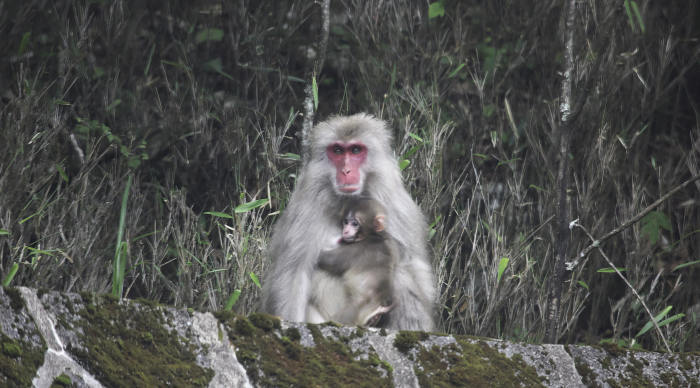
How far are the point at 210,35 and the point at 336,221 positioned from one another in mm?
3154

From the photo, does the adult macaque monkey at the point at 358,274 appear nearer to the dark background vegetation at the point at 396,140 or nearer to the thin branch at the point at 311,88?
the dark background vegetation at the point at 396,140

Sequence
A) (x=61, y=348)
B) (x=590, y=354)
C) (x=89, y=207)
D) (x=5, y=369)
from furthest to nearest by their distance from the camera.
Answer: (x=89, y=207) → (x=590, y=354) → (x=61, y=348) → (x=5, y=369)

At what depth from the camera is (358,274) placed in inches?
145

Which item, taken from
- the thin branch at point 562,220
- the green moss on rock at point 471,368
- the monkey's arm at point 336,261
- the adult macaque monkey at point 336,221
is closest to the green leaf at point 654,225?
the thin branch at point 562,220

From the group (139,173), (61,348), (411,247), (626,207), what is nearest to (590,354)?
(411,247)

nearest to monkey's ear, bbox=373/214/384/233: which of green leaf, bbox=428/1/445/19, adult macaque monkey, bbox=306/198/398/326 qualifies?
adult macaque monkey, bbox=306/198/398/326

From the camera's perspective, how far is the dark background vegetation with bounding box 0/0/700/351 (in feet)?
16.1

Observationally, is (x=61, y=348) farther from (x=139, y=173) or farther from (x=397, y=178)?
(x=139, y=173)

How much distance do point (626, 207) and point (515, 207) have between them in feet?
2.38

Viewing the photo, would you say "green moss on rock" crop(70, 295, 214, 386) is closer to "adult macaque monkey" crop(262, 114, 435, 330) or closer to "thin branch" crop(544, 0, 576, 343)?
"adult macaque monkey" crop(262, 114, 435, 330)

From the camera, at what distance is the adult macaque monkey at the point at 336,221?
378 centimetres

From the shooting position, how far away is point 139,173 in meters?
5.88

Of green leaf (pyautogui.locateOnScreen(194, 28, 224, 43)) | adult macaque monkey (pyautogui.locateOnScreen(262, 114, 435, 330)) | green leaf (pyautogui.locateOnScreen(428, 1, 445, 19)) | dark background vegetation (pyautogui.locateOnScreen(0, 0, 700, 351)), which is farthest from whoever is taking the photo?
green leaf (pyautogui.locateOnScreen(194, 28, 224, 43))

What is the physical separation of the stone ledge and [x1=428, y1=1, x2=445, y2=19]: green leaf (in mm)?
3714
